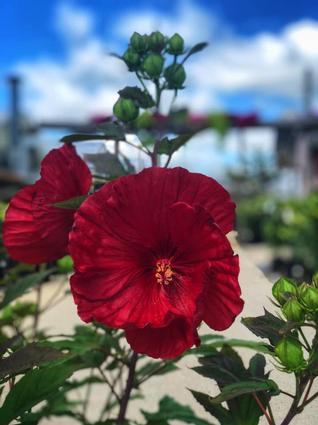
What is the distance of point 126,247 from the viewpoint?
525 millimetres

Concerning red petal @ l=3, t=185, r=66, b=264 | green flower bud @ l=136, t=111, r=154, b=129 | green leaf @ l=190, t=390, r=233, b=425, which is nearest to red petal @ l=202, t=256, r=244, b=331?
green leaf @ l=190, t=390, r=233, b=425

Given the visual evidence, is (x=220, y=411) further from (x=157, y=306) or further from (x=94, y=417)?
(x=94, y=417)

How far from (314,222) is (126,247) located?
4.41 metres

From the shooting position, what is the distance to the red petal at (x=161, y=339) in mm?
503

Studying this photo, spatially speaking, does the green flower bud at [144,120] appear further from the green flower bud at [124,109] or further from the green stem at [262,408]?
the green stem at [262,408]

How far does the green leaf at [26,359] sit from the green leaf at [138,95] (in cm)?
26

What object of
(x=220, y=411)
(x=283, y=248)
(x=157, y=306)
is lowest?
(x=283, y=248)

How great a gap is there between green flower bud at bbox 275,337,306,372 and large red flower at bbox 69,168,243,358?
4 centimetres

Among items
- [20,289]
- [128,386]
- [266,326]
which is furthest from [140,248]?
[20,289]

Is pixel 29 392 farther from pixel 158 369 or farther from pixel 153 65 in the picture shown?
pixel 153 65

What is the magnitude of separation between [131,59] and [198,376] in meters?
0.33

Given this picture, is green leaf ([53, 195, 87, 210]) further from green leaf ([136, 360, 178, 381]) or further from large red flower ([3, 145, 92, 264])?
green leaf ([136, 360, 178, 381])

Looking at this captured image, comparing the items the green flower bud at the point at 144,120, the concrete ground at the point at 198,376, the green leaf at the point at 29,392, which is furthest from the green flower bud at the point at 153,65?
the green leaf at the point at 29,392

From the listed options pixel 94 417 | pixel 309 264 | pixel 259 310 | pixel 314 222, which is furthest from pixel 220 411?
pixel 309 264
